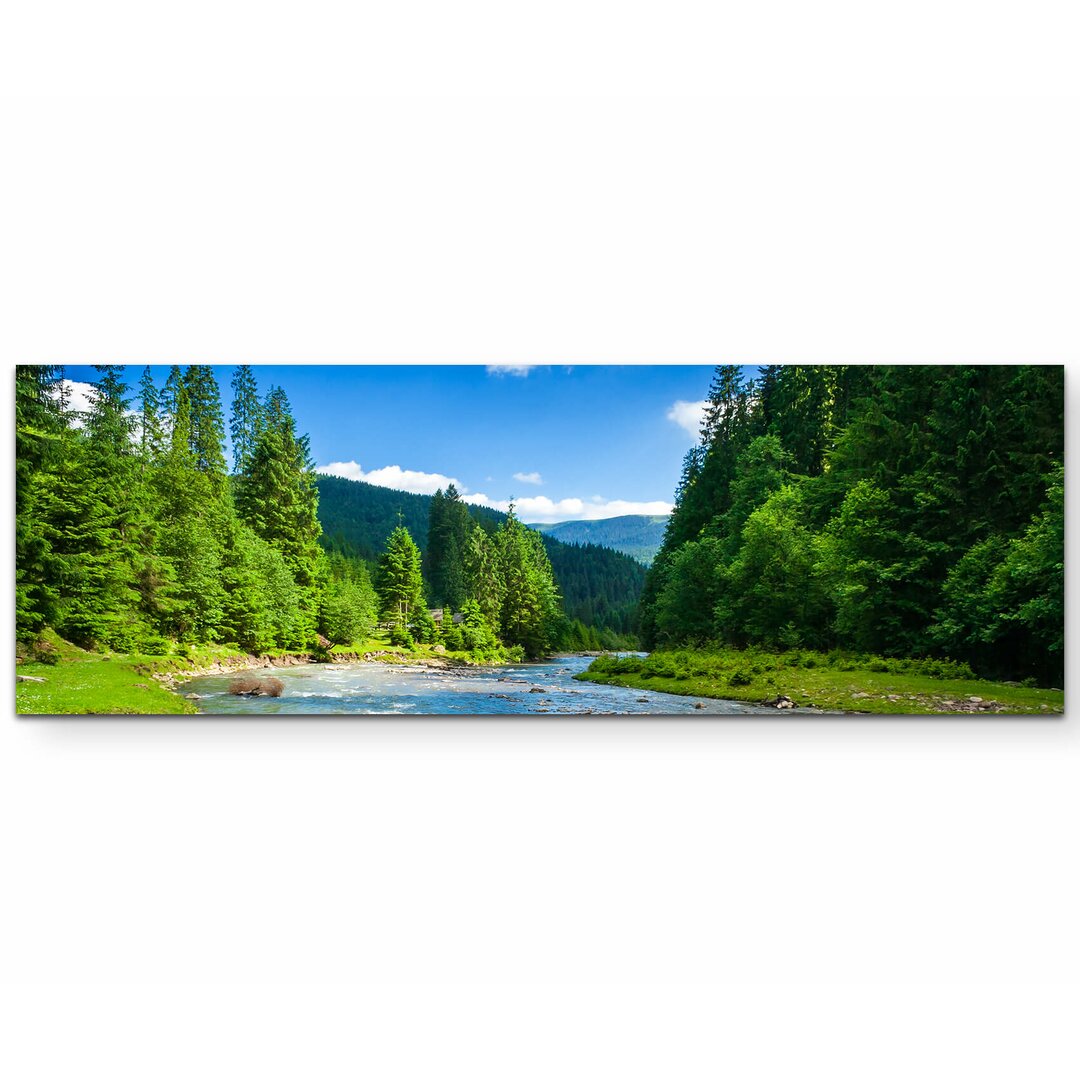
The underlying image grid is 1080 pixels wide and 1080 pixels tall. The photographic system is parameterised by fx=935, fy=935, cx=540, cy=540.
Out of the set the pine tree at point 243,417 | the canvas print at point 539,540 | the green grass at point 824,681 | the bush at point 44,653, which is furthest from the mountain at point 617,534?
the bush at point 44,653

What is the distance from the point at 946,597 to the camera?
6.29 m

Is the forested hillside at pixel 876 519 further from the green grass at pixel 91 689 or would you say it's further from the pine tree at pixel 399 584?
the green grass at pixel 91 689

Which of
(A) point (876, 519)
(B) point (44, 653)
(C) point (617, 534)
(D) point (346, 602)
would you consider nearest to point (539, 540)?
(C) point (617, 534)

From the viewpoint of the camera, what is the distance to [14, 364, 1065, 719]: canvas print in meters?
6.08

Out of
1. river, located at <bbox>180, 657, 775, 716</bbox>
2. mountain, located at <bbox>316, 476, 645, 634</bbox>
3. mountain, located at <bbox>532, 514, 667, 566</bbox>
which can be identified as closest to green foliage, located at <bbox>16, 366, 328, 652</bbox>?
mountain, located at <bbox>316, 476, 645, 634</bbox>

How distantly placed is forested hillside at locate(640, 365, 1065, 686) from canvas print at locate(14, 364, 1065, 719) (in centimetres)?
2

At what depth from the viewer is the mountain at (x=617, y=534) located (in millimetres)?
6520

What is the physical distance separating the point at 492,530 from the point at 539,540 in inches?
13.4

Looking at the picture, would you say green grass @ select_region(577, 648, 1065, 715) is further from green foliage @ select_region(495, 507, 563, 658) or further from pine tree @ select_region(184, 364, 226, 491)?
pine tree @ select_region(184, 364, 226, 491)

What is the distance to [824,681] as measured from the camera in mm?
6230
